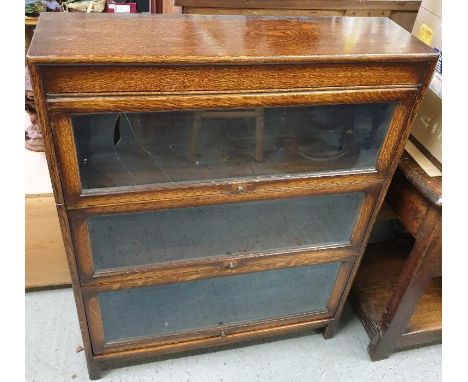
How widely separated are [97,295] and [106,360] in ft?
0.92

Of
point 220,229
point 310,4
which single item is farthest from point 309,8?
point 220,229

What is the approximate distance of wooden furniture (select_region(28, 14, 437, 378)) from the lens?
81cm

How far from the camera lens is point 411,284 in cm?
125

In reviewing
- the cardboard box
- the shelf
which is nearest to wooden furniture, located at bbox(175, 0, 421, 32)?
the cardboard box

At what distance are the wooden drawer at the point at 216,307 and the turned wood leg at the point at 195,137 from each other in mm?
402

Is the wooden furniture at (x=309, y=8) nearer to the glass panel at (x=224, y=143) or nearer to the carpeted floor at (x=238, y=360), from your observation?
the glass panel at (x=224, y=143)

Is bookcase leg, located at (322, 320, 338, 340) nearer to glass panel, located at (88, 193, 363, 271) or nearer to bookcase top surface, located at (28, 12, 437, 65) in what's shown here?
glass panel, located at (88, 193, 363, 271)

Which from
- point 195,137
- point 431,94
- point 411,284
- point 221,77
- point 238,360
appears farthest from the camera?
Result: point 238,360

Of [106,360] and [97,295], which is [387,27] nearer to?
[97,295]

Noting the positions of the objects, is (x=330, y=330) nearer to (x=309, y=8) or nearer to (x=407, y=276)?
(x=407, y=276)

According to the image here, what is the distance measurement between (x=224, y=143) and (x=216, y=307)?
568mm

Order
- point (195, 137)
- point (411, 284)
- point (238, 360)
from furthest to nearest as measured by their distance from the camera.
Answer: point (238, 360), point (411, 284), point (195, 137)

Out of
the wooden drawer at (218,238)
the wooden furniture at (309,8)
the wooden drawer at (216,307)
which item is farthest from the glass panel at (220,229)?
the wooden furniture at (309,8)

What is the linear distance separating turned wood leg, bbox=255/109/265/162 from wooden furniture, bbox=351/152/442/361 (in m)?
0.40
